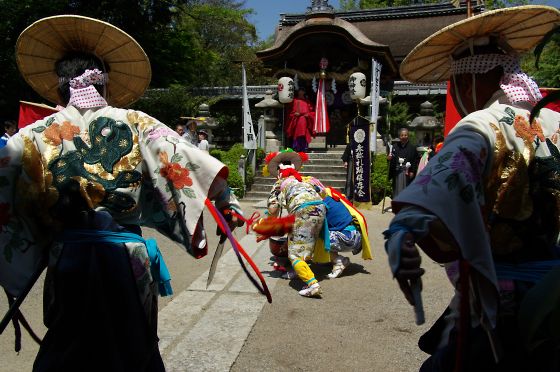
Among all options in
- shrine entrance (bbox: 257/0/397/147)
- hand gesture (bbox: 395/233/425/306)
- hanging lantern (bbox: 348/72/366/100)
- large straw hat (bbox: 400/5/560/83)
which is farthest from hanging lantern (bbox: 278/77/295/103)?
hand gesture (bbox: 395/233/425/306)

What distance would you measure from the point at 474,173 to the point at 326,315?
3.09 meters

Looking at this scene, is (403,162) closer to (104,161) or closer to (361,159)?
(361,159)

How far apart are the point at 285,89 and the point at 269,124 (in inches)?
50.1

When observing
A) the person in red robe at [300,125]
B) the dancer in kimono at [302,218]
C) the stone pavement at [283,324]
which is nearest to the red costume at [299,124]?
the person in red robe at [300,125]

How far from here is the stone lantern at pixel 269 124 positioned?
572 inches

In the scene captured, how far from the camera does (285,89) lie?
46.8ft

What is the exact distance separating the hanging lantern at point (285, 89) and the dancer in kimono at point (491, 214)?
1225 cm

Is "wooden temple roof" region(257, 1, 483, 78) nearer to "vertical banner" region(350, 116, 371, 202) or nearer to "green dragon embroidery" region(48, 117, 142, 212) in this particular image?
"vertical banner" region(350, 116, 371, 202)

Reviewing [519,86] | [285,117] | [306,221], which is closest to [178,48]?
[285,117]

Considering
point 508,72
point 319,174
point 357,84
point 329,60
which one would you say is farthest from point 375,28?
point 508,72

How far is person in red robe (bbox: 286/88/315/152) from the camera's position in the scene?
14109 millimetres

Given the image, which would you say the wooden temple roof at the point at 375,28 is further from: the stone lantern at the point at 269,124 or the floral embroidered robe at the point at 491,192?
the floral embroidered robe at the point at 491,192

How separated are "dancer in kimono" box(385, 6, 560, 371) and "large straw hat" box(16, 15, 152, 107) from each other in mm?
1532

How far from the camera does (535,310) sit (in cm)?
141
